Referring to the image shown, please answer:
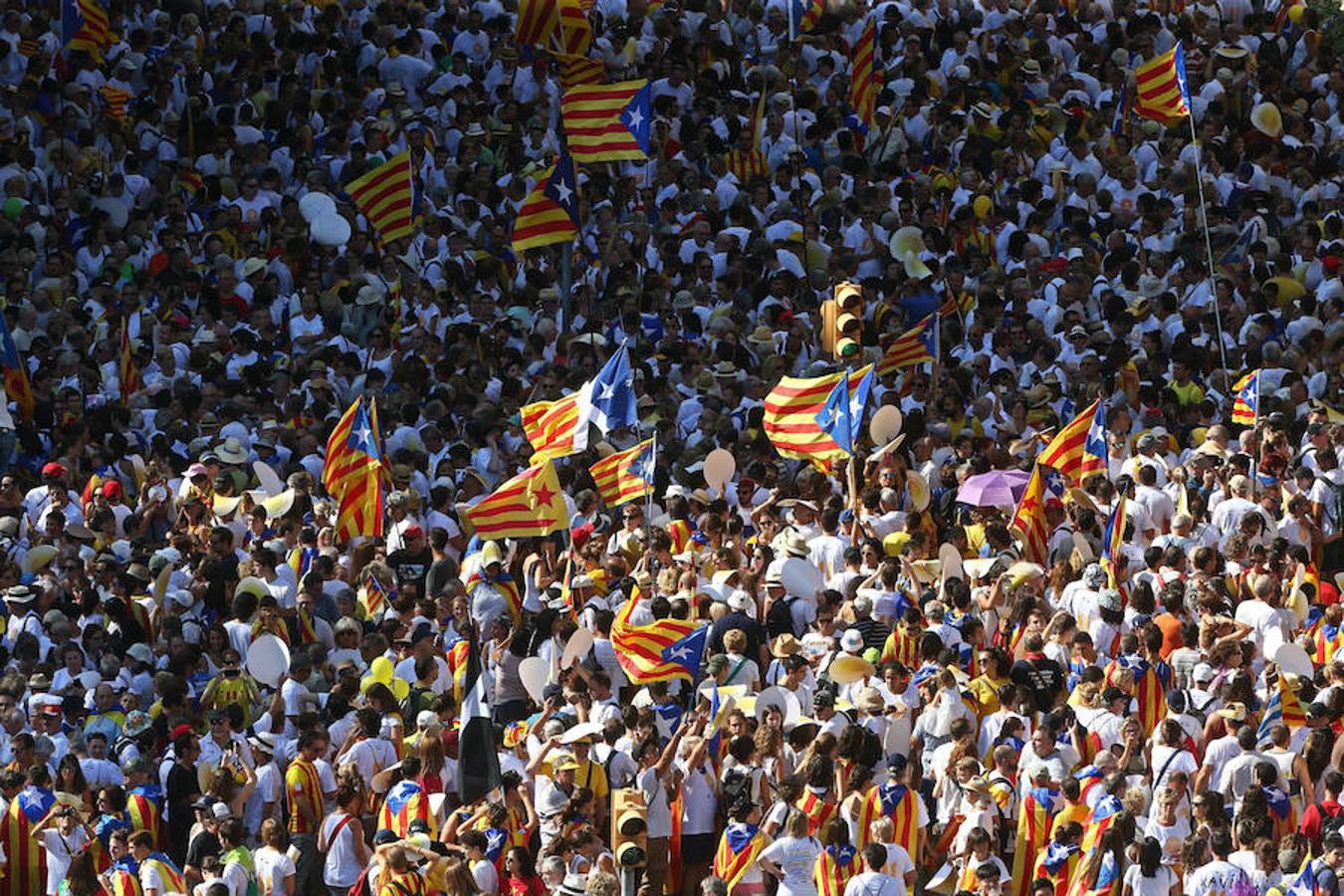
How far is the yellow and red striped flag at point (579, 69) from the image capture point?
106 ft

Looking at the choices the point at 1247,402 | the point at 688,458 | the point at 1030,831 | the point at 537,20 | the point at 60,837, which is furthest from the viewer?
the point at 537,20

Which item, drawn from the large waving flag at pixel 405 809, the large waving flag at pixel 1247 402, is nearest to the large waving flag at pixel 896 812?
the large waving flag at pixel 405 809

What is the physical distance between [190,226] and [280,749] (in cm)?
1006

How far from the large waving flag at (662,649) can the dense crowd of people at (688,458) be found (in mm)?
150

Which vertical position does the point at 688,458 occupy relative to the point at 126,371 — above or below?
below

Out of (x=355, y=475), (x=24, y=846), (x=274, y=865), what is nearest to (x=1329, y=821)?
(x=274, y=865)

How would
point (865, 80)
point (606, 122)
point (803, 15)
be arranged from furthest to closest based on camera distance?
point (803, 15) → point (865, 80) → point (606, 122)

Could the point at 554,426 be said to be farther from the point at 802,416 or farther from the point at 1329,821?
the point at 1329,821

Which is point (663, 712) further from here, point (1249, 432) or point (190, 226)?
point (190, 226)

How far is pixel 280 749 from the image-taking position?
22.1 meters

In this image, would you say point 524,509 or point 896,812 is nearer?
point 896,812

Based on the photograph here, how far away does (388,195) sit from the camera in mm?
29969

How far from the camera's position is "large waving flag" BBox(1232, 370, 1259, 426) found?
88.7 ft

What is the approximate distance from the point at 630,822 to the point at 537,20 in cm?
1277
